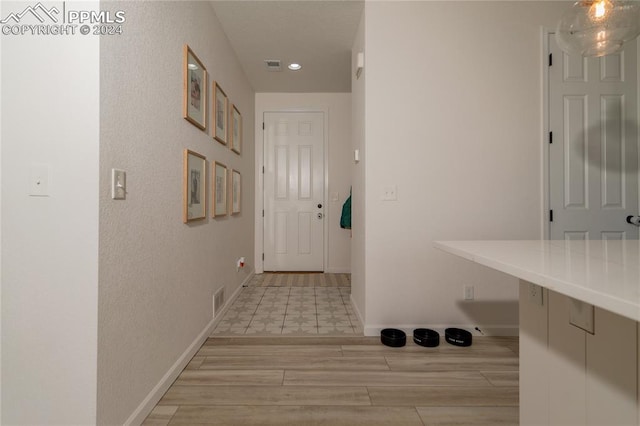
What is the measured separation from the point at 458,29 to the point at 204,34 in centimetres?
190

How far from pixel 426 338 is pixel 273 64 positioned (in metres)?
3.18

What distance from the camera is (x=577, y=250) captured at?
3.34 ft

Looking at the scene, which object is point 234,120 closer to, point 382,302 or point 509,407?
point 382,302

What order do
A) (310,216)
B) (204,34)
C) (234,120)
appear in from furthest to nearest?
(310,216) < (234,120) < (204,34)

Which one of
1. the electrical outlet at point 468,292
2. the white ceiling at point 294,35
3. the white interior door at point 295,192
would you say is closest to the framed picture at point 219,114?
the white ceiling at point 294,35

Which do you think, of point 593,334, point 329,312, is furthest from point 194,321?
point 593,334

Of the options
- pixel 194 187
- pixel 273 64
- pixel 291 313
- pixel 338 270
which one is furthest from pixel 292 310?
pixel 273 64

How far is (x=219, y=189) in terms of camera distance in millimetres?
2682

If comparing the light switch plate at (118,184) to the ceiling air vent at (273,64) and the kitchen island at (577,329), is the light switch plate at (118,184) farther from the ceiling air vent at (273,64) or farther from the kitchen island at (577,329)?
the ceiling air vent at (273,64)

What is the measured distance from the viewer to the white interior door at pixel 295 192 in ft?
15.1

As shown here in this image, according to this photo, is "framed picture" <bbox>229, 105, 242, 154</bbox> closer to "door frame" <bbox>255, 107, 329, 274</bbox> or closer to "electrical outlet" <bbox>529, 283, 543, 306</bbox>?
"door frame" <bbox>255, 107, 329, 274</bbox>

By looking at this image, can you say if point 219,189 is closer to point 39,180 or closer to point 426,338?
point 39,180

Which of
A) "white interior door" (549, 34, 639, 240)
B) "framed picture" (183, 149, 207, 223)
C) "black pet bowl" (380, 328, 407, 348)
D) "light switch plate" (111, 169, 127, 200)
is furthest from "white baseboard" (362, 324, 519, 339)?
"light switch plate" (111, 169, 127, 200)

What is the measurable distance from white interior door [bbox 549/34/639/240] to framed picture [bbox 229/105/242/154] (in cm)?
271
